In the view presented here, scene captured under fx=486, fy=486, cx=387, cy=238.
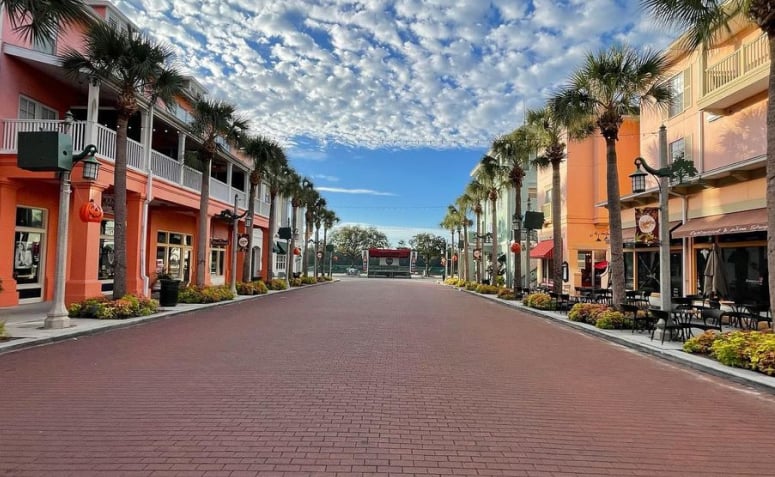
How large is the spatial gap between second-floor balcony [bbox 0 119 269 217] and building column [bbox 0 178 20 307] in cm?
133

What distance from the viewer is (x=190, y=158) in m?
24.4

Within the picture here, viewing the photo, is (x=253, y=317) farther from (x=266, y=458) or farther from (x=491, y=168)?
(x=491, y=168)

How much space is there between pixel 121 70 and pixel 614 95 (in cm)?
1471

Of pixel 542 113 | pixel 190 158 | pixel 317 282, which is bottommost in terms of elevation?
pixel 317 282

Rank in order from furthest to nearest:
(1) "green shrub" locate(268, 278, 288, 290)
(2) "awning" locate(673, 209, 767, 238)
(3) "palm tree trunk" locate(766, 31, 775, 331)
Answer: (1) "green shrub" locate(268, 278, 288, 290), (2) "awning" locate(673, 209, 767, 238), (3) "palm tree trunk" locate(766, 31, 775, 331)

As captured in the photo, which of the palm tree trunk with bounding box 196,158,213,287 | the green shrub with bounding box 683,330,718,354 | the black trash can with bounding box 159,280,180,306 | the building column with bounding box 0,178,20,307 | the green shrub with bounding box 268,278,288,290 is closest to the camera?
the green shrub with bounding box 683,330,718,354

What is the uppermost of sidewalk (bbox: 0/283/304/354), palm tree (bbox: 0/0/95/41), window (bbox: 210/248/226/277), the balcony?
the balcony

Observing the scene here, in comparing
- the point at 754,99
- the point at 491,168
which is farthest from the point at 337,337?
the point at 491,168

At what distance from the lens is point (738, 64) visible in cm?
1566

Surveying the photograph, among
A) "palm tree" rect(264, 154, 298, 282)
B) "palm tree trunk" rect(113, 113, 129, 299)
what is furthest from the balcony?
"palm tree" rect(264, 154, 298, 282)

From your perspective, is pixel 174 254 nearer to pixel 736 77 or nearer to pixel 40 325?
pixel 40 325

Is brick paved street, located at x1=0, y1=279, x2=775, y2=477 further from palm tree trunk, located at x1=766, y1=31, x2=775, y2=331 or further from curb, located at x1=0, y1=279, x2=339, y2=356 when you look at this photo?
palm tree trunk, located at x1=766, y1=31, x2=775, y2=331

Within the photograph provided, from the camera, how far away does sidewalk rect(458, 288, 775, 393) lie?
773 cm

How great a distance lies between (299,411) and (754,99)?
17.5 meters
